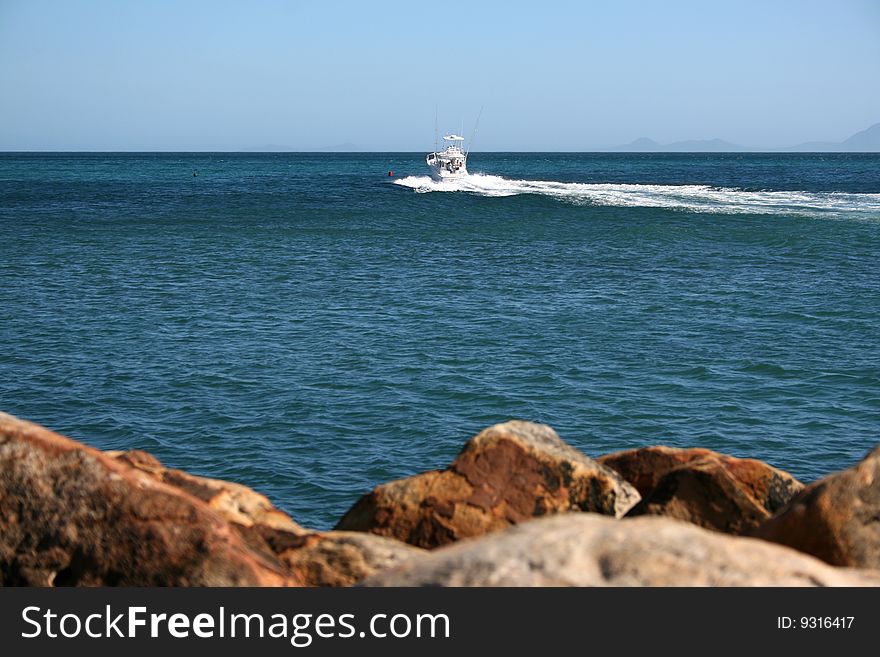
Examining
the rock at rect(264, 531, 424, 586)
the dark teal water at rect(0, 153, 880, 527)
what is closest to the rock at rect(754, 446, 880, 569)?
the rock at rect(264, 531, 424, 586)

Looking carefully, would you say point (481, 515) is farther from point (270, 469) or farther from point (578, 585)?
point (270, 469)

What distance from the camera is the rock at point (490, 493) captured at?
339 inches

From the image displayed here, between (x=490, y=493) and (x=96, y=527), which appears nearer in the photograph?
(x=96, y=527)

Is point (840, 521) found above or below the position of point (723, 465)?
above

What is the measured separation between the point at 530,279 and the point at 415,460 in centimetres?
1936

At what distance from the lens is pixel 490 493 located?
8.73 meters

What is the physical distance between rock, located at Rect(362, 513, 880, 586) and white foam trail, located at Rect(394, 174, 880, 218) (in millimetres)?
55754

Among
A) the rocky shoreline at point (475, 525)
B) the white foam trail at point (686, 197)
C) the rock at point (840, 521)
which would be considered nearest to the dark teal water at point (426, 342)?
the rocky shoreline at point (475, 525)

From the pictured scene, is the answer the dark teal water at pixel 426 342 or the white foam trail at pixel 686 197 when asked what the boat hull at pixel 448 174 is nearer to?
the white foam trail at pixel 686 197

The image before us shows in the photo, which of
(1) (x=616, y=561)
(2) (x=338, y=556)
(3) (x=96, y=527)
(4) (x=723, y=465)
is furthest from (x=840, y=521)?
(3) (x=96, y=527)

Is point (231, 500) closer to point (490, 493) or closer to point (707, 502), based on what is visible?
point (490, 493)

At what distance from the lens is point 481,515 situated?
28.3 feet

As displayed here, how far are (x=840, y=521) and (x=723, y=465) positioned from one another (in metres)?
2.10

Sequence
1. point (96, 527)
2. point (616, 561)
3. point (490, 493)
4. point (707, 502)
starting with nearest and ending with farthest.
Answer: point (616, 561)
point (96, 527)
point (707, 502)
point (490, 493)
